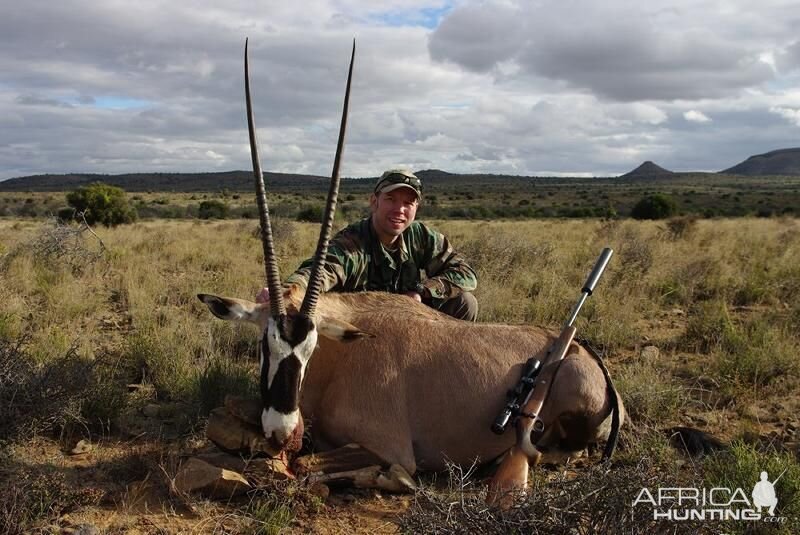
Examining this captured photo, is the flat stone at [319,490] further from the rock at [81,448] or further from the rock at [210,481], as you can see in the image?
the rock at [81,448]

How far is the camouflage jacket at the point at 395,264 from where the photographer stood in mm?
6207

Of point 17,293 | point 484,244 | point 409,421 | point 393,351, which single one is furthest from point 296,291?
point 484,244

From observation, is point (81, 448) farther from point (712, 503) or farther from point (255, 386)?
point (712, 503)

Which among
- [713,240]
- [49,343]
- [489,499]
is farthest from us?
[713,240]

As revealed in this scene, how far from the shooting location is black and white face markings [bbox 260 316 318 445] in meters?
3.97

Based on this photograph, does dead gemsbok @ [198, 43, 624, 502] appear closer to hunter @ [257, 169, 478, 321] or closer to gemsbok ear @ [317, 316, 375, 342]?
gemsbok ear @ [317, 316, 375, 342]

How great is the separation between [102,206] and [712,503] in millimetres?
28087

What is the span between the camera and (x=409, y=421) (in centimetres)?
473

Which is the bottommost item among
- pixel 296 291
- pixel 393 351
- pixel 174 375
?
pixel 174 375

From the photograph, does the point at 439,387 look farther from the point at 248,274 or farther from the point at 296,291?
the point at 248,274

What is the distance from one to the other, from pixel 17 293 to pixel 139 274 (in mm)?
2015

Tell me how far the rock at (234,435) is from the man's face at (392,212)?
8.79 ft

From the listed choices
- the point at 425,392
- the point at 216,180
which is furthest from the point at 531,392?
the point at 216,180

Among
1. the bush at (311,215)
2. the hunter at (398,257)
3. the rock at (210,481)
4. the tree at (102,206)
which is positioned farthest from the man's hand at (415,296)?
the bush at (311,215)
